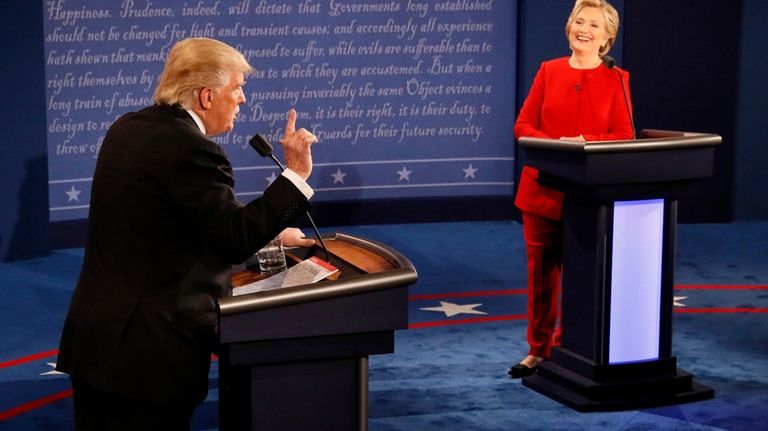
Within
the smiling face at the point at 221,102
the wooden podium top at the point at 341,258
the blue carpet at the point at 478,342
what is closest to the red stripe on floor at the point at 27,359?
the blue carpet at the point at 478,342

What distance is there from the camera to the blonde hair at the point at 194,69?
2.73 m

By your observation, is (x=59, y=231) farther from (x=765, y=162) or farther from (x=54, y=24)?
(x=765, y=162)

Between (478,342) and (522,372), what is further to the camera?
(478,342)

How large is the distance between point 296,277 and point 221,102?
19.3 inches

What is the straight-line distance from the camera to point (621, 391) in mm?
4742

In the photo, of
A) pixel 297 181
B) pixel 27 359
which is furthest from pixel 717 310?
pixel 297 181

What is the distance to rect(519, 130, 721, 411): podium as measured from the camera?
4.54m

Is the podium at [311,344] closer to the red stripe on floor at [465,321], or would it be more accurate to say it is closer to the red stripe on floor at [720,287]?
the red stripe on floor at [465,321]

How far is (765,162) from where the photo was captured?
888 centimetres

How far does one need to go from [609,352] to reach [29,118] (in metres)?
4.36

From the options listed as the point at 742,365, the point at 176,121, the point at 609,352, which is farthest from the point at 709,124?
the point at 176,121

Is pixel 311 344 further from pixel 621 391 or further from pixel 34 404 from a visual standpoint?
pixel 34 404

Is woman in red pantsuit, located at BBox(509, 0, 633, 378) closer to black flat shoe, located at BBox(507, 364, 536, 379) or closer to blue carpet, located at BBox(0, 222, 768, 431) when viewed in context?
black flat shoe, located at BBox(507, 364, 536, 379)

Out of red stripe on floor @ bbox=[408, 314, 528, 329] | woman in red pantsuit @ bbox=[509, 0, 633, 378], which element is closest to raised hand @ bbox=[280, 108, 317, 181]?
woman in red pantsuit @ bbox=[509, 0, 633, 378]
